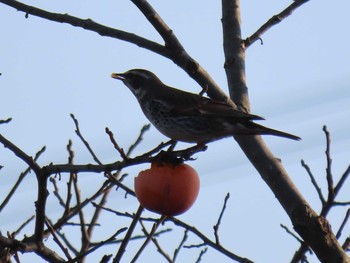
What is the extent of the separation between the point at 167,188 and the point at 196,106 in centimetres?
255

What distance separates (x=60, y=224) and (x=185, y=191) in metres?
→ 0.91

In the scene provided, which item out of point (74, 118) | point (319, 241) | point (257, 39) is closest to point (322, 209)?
point (319, 241)

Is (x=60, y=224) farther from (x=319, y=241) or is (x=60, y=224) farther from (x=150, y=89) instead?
(x=150, y=89)

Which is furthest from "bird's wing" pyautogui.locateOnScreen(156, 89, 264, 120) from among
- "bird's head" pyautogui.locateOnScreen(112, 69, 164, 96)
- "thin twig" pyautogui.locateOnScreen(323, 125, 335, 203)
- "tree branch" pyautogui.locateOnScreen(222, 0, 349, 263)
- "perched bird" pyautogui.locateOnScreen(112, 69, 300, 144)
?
"thin twig" pyautogui.locateOnScreen(323, 125, 335, 203)

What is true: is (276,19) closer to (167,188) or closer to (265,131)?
(265,131)

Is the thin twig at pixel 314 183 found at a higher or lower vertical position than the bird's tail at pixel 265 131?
lower

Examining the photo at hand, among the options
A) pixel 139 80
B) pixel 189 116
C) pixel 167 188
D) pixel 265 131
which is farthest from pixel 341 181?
pixel 139 80

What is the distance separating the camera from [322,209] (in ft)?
17.5

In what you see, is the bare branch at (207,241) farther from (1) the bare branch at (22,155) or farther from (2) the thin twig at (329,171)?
(1) the bare branch at (22,155)

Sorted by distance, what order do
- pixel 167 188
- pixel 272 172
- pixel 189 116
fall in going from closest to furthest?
pixel 167 188 < pixel 272 172 < pixel 189 116

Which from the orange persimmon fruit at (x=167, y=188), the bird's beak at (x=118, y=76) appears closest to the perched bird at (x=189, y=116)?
the bird's beak at (x=118, y=76)

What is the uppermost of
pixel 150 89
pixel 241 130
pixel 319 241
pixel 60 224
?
pixel 150 89

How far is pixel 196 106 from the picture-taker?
7.52 m

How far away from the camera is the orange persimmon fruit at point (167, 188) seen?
4.98 m
